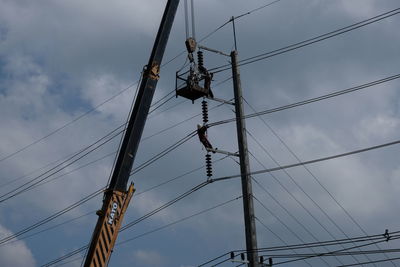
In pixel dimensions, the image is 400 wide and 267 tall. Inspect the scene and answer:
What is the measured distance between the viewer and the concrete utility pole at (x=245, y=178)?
1862 centimetres

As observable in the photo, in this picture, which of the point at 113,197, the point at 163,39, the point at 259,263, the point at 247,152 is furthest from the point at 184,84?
the point at 259,263

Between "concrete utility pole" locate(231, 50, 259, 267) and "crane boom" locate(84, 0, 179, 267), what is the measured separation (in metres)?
3.11

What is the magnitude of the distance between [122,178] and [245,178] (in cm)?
416

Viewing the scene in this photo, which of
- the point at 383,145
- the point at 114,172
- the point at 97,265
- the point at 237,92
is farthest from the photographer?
the point at 237,92

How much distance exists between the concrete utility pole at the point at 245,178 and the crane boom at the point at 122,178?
3107mm

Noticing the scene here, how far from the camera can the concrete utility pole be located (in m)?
18.6

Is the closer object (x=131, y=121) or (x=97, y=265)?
(x=97, y=265)

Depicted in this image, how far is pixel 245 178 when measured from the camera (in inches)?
783

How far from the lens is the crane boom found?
18797mm

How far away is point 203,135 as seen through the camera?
22734 mm

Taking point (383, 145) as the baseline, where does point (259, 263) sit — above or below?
below

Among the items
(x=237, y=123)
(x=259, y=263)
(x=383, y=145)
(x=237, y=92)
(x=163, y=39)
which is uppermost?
(x=163, y=39)

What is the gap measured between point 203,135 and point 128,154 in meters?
3.61

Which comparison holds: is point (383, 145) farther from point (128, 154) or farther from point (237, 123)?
point (128, 154)
